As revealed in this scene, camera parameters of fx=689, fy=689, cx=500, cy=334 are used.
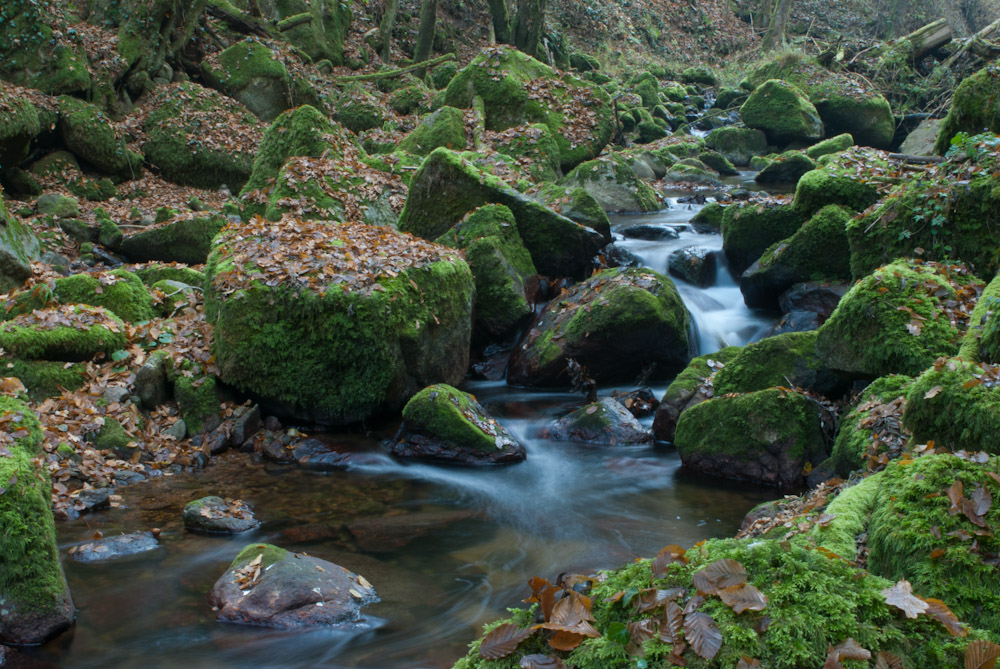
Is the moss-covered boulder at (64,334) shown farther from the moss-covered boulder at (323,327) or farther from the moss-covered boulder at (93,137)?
the moss-covered boulder at (93,137)

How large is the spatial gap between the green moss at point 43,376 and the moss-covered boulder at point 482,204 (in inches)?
223

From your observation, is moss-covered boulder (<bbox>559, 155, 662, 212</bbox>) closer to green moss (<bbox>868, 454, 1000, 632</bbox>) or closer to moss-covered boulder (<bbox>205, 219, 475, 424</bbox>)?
moss-covered boulder (<bbox>205, 219, 475, 424</bbox>)

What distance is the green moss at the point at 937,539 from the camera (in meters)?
2.62

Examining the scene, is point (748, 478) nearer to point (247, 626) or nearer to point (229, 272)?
point (247, 626)

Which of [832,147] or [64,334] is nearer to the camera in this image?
[64,334]

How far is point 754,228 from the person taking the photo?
10984 mm

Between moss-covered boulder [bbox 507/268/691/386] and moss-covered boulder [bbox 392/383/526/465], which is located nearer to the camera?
moss-covered boulder [bbox 392/383/526/465]

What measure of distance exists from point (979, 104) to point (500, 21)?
1726 cm

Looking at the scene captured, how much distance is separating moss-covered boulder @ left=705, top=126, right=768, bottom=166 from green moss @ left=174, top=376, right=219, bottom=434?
61.0 ft

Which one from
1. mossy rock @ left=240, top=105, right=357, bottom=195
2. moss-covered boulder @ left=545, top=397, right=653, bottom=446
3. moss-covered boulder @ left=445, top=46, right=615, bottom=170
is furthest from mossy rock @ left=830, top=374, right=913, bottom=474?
moss-covered boulder @ left=445, top=46, right=615, bottom=170

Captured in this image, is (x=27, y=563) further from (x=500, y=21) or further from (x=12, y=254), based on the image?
(x=500, y=21)

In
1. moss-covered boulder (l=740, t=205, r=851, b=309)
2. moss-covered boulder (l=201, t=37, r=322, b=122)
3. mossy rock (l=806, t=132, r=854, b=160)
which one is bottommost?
moss-covered boulder (l=740, t=205, r=851, b=309)

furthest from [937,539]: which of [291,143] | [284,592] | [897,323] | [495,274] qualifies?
[291,143]

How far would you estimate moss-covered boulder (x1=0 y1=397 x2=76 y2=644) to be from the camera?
4059 mm
